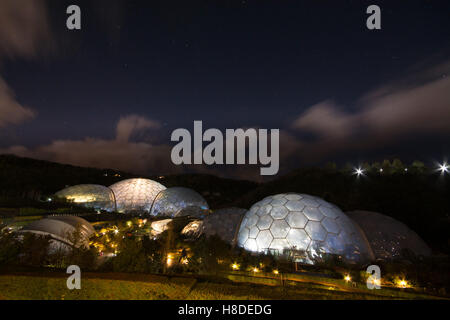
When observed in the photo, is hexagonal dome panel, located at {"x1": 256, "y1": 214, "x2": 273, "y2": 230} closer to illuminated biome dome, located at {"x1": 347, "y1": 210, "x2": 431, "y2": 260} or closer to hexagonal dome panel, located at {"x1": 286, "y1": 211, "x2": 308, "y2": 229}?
hexagonal dome panel, located at {"x1": 286, "y1": 211, "x2": 308, "y2": 229}

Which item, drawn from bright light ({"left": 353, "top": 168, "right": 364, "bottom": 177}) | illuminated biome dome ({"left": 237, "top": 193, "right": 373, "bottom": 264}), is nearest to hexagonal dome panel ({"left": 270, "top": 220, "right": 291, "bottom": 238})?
illuminated biome dome ({"left": 237, "top": 193, "right": 373, "bottom": 264})

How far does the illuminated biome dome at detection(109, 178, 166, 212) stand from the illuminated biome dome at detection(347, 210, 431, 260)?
24.7 metres

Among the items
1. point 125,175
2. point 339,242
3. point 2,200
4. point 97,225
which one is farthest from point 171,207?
point 125,175

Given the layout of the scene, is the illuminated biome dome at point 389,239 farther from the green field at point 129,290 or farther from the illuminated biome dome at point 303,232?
the green field at point 129,290

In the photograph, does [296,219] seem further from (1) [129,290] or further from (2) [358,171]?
(2) [358,171]

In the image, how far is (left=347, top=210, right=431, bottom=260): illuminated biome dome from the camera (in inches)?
354

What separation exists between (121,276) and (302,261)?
21.9ft

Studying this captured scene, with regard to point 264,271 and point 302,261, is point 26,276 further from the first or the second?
point 302,261

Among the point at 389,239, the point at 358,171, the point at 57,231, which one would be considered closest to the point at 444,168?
the point at 358,171

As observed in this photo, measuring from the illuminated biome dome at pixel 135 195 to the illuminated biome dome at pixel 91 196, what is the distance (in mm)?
1199

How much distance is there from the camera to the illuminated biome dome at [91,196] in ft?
84.6

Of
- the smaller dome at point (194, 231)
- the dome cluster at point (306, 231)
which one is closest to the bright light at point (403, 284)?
the dome cluster at point (306, 231)

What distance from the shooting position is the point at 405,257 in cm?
850

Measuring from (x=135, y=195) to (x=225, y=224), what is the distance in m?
21.8
